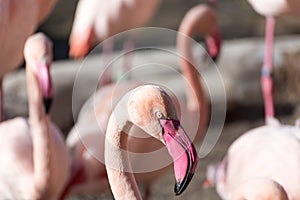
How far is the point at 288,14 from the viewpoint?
4234 millimetres

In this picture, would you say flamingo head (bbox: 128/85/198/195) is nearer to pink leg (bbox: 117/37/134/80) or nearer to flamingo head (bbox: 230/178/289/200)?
flamingo head (bbox: 230/178/289/200)

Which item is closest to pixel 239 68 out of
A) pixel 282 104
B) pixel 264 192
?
pixel 282 104

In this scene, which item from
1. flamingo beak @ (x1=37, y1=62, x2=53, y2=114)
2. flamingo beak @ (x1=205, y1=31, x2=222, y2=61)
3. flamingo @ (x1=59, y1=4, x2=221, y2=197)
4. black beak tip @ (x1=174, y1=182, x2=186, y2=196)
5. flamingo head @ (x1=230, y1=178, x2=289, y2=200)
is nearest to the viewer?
black beak tip @ (x1=174, y1=182, x2=186, y2=196)

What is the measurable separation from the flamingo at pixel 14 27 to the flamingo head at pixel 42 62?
244mm

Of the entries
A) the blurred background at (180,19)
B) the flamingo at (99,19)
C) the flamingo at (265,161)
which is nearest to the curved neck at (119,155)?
the flamingo at (265,161)

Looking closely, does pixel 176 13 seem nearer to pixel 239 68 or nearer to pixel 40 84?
pixel 239 68

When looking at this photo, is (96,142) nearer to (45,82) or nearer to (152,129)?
(45,82)

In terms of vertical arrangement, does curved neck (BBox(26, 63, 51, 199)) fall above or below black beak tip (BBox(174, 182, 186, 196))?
below

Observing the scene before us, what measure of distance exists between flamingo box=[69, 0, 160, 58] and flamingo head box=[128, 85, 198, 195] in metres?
2.93

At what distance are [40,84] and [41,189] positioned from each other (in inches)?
17.8

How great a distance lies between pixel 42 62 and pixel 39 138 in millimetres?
337

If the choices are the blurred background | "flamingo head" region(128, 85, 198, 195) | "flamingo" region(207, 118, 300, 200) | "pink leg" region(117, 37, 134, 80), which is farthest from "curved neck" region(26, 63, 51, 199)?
the blurred background

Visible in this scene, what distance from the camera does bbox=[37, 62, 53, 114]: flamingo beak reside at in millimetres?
3334

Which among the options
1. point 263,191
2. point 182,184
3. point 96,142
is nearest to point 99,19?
point 96,142
